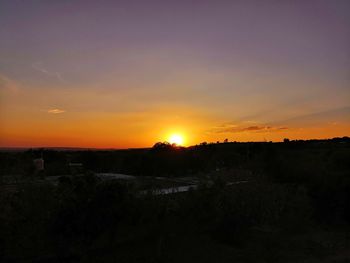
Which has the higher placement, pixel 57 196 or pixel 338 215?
pixel 57 196

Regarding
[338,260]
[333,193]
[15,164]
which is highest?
[15,164]

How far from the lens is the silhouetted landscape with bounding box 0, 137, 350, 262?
29.9 ft

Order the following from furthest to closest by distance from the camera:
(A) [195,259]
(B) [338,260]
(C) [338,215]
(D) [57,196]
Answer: (C) [338,215] → (B) [338,260] → (A) [195,259] → (D) [57,196]

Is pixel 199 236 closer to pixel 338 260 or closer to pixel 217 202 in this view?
Result: pixel 217 202

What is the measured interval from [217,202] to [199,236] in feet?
3.00

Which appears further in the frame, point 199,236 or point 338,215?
point 338,215

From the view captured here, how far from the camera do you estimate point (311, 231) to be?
539 inches

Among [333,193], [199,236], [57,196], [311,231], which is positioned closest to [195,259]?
[199,236]

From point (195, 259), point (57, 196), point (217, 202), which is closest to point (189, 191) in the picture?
point (217, 202)

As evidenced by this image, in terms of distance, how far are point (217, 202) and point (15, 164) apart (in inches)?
186

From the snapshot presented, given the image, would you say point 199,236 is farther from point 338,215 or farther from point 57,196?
point 338,215

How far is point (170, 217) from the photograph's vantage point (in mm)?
10891

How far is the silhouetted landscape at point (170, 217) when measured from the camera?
359 inches

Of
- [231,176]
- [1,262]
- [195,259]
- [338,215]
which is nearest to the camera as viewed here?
[1,262]
